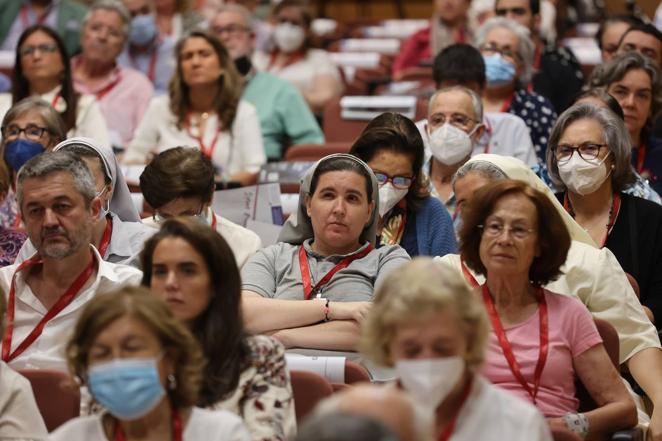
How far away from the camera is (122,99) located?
705 cm

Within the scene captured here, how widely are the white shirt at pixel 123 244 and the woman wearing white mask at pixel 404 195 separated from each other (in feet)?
2.49

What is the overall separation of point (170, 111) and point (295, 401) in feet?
10.7

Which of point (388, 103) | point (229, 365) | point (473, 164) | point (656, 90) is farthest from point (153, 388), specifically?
point (388, 103)

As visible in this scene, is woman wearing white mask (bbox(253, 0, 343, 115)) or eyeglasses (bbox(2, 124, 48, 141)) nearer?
eyeglasses (bbox(2, 124, 48, 141))

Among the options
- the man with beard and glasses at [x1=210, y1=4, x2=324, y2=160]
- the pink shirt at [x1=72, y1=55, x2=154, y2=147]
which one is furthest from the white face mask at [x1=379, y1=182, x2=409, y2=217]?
the pink shirt at [x1=72, y1=55, x2=154, y2=147]

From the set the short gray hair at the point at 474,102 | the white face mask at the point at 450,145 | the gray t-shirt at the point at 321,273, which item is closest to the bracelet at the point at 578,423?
the gray t-shirt at the point at 321,273

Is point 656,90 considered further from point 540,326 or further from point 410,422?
point 410,422

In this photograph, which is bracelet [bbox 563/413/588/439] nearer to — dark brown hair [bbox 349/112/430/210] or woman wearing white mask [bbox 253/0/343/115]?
dark brown hair [bbox 349/112/430/210]

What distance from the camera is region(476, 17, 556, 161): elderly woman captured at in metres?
6.10

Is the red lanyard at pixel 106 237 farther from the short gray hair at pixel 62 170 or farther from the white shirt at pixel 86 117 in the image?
the white shirt at pixel 86 117

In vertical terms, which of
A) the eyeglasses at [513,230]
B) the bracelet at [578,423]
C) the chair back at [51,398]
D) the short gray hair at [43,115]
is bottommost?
the bracelet at [578,423]

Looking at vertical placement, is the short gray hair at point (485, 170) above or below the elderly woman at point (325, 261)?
above

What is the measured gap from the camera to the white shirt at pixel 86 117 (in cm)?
621

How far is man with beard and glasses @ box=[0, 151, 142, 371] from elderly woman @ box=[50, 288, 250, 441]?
2.75 feet
